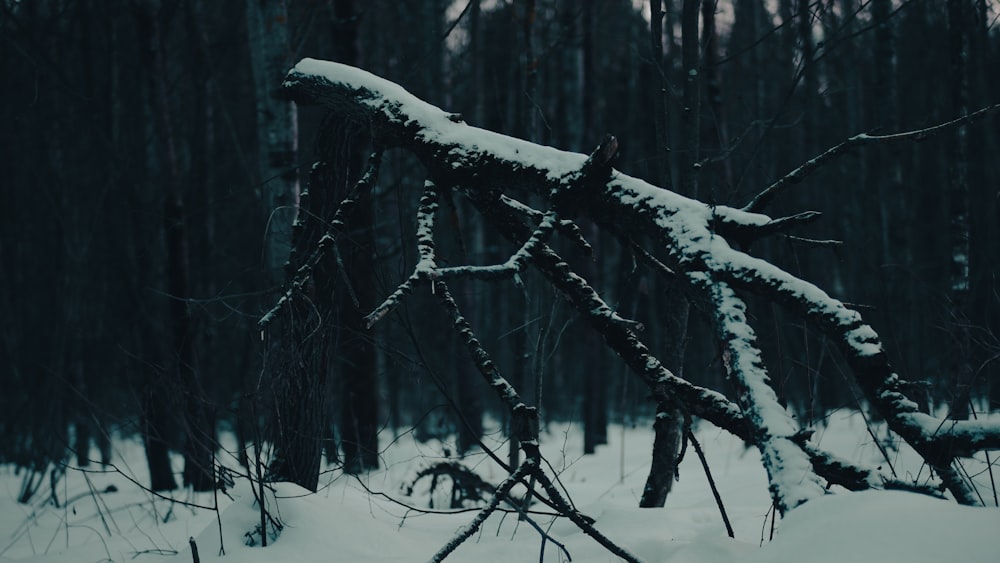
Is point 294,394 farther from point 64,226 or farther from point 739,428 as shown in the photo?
point 64,226

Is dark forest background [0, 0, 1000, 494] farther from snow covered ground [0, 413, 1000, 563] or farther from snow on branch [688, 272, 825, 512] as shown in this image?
snow on branch [688, 272, 825, 512]

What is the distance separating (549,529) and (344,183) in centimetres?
197

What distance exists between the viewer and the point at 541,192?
9.31 ft

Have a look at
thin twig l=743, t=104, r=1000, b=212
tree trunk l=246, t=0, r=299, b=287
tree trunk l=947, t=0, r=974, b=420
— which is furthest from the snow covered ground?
tree trunk l=246, t=0, r=299, b=287

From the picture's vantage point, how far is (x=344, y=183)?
3707 millimetres

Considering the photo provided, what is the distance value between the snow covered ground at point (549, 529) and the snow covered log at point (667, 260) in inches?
9.8

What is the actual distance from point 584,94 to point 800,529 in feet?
32.6

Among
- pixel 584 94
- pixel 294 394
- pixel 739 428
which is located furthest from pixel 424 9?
pixel 739 428

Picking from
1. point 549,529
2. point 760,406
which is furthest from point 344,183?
point 760,406

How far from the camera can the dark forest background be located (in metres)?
5.39

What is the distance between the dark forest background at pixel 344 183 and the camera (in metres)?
5.39

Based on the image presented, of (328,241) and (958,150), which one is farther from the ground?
(958,150)

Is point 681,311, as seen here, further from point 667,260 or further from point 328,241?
point 328,241

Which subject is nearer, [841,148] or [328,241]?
[841,148]
